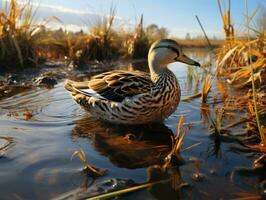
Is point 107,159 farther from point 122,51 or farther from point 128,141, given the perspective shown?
point 122,51

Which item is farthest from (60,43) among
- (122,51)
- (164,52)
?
(164,52)

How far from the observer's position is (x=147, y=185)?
9.68 ft

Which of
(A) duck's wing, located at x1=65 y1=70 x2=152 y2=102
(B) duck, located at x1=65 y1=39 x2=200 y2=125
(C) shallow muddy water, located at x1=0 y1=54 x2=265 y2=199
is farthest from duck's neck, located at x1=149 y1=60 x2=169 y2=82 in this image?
(C) shallow muddy water, located at x1=0 y1=54 x2=265 y2=199

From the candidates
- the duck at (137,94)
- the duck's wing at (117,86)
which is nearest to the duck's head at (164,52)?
the duck at (137,94)

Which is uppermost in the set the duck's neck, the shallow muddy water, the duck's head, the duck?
the duck's head

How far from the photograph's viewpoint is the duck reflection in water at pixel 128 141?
358 centimetres

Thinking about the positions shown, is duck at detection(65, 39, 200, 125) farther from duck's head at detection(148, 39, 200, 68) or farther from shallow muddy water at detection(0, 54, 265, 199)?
shallow muddy water at detection(0, 54, 265, 199)

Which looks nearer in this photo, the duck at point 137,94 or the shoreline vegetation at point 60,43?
the duck at point 137,94

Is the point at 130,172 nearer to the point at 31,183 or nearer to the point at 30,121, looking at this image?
the point at 31,183

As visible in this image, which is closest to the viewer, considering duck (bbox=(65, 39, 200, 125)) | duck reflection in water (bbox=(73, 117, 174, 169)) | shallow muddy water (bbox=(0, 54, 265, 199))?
shallow muddy water (bbox=(0, 54, 265, 199))

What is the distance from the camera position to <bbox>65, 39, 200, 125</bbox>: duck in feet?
14.9

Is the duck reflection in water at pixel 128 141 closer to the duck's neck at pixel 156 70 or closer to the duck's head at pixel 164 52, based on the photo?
the duck's neck at pixel 156 70

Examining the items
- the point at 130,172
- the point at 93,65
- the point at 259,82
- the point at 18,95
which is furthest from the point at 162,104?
the point at 93,65

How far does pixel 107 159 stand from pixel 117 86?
4.54 ft
